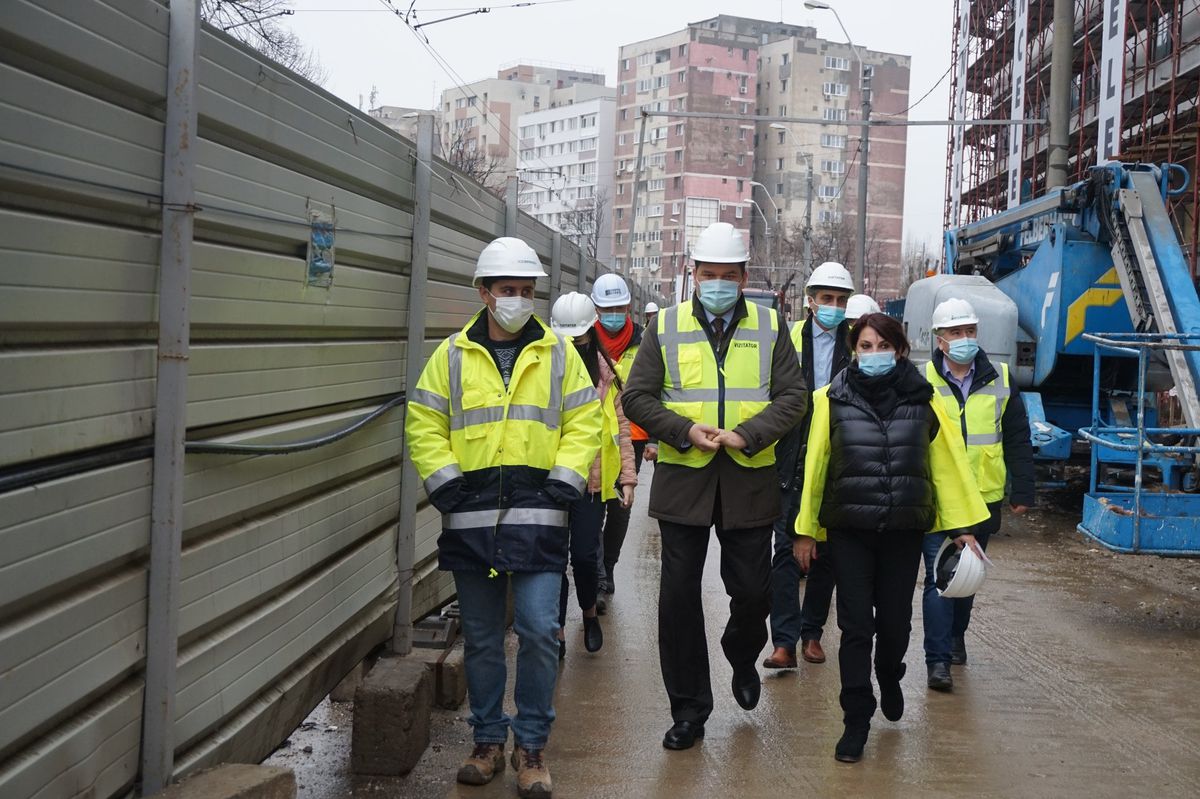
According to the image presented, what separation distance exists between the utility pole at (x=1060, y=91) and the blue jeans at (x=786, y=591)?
11.3 meters

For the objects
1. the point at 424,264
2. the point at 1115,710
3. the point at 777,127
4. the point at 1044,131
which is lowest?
the point at 1115,710

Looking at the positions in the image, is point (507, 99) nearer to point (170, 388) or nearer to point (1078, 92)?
point (1078, 92)

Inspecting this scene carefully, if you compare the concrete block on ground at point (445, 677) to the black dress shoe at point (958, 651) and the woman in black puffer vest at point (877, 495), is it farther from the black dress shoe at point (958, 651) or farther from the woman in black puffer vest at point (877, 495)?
the black dress shoe at point (958, 651)

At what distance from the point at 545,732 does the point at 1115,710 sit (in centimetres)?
301

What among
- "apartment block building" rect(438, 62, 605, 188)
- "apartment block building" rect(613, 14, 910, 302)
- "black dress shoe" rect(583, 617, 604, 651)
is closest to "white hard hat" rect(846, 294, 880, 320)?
"black dress shoe" rect(583, 617, 604, 651)

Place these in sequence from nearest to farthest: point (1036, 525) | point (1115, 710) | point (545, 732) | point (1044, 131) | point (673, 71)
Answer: point (545, 732)
point (1115, 710)
point (1036, 525)
point (1044, 131)
point (673, 71)

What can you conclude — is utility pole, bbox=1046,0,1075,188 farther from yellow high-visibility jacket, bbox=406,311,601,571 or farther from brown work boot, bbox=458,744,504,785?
brown work boot, bbox=458,744,504,785

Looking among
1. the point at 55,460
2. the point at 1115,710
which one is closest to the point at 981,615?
the point at 1115,710

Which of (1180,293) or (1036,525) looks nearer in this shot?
(1180,293)

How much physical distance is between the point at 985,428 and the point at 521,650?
121 inches

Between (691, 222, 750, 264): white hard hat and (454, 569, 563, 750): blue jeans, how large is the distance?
1.66m

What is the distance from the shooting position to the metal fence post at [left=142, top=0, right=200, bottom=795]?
3467 millimetres

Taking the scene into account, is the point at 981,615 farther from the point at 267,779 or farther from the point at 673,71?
the point at 673,71

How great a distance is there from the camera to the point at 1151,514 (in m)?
8.33
